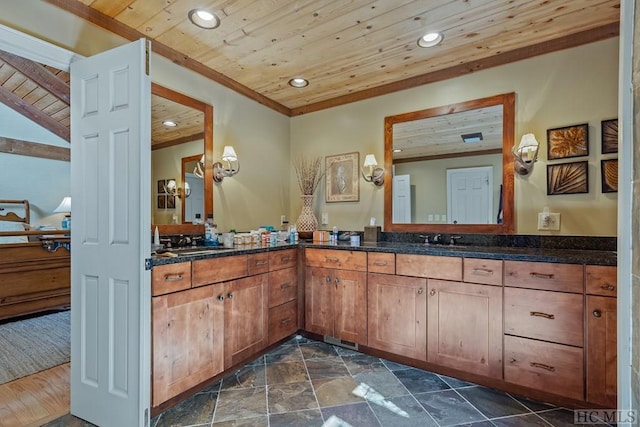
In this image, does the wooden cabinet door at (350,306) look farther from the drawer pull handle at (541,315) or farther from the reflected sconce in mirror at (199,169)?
the reflected sconce in mirror at (199,169)

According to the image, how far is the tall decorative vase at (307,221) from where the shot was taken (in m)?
3.15

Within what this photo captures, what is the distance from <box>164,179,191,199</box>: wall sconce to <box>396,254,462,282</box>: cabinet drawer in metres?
1.80

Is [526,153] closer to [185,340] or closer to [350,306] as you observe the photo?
[350,306]

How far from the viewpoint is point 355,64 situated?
2596 millimetres

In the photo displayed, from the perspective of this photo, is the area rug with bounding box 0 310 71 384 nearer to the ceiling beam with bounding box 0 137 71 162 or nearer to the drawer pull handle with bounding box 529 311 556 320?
the ceiling beam with bounding box 0 137 71 162

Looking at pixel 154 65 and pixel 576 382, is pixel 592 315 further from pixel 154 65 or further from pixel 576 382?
pixel 154 65

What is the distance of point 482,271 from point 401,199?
1071 millimetres

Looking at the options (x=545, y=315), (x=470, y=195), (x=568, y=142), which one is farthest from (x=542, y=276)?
(x=568, y=142)

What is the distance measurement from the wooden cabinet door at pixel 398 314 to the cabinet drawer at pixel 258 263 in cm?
84

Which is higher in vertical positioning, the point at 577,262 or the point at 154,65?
the point at 154,65

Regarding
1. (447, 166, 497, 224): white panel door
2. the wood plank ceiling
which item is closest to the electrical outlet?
(447, 166, 497, 224): white panel door

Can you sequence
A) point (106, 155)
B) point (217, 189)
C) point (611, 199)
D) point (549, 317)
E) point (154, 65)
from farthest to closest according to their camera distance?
point (217, 189)
point (154, 65)
point (611, 199)
point (549, 317)
point (106, 155)

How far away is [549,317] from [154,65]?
3149 mm

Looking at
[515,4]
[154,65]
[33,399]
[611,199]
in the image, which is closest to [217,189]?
[154,65]
